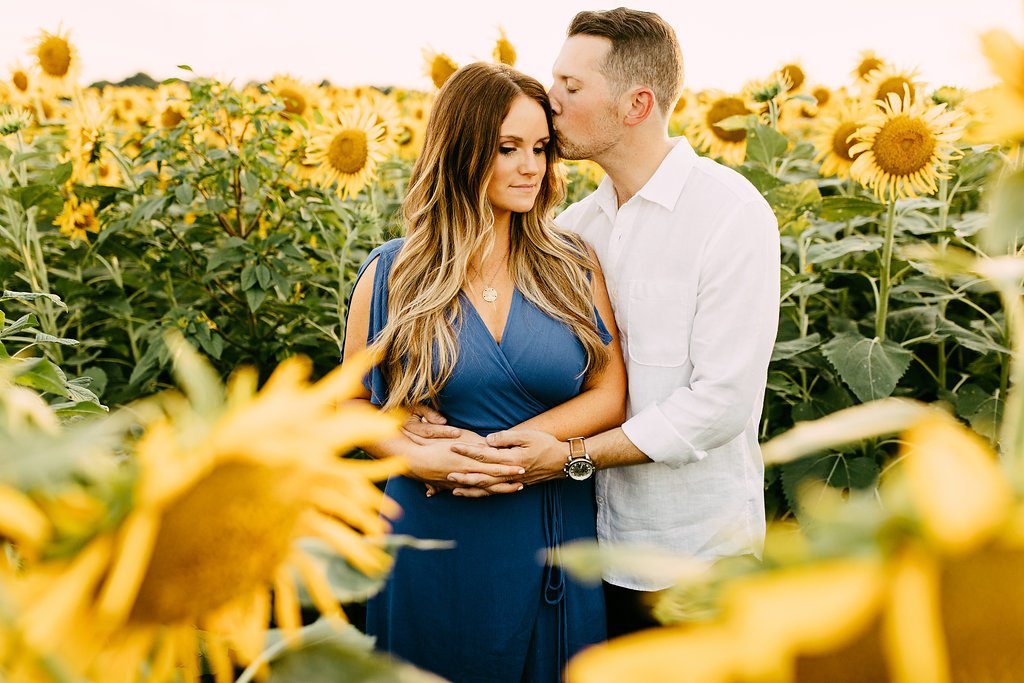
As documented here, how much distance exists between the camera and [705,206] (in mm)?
1810

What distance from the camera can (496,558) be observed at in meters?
1.77

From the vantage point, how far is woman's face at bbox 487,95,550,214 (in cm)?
190

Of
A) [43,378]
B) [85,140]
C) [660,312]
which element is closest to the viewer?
[43,378]

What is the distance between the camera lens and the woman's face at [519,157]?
190cm

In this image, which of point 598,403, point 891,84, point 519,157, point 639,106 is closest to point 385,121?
point 519,157

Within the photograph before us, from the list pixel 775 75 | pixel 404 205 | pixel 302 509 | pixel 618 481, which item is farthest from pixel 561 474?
pixel 775 75

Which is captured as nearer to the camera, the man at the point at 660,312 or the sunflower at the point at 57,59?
the man at the point at 660,312

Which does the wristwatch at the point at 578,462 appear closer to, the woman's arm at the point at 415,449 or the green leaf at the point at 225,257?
the woman's arm at the point at 415,449

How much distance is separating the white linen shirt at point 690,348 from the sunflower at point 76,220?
2.24 meters

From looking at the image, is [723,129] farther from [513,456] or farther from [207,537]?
[207,537]

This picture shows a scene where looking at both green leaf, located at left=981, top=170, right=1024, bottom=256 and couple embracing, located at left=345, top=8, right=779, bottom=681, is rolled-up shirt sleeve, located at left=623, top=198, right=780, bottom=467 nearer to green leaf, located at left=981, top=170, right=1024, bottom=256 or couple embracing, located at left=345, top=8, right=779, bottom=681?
couple embracing, located at left=345, top=8, right=779, bottom=681

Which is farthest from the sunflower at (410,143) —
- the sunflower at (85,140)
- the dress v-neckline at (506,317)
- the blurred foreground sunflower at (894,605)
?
the blurred foreground sunflower at (894,605)

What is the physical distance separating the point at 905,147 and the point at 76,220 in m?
3.06

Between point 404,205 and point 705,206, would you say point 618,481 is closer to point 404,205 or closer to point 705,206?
point 705,206
